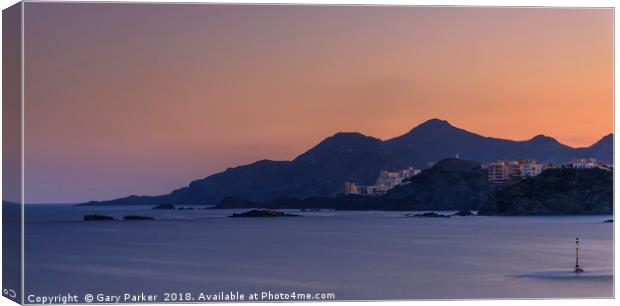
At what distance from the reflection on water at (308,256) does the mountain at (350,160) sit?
0.92 ft

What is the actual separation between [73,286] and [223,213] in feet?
6.10

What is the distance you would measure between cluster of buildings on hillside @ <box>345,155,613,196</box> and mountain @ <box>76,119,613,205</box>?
0.25 feet

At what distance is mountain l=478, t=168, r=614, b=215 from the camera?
17.7m

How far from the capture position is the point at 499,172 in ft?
58.7

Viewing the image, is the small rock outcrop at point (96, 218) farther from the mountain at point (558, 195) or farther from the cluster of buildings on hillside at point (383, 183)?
the mountain at point (558, 195)

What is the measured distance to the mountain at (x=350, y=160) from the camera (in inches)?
675

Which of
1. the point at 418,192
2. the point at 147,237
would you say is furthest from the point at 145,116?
the point at 418,192

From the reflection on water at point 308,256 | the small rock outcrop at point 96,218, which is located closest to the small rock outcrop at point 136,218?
the reflection on water at point 308,256

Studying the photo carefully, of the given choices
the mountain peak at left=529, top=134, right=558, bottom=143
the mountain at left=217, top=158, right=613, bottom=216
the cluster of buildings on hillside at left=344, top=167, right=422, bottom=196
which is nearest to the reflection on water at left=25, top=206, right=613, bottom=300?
the mountain at left=217, top=158, right=613, bottom=216

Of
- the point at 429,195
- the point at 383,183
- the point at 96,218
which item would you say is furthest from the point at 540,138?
the point at 96,218

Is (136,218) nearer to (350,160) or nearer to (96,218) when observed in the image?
(96,218)

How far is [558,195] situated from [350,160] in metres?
3.13

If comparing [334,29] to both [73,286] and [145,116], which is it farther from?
[73,286]

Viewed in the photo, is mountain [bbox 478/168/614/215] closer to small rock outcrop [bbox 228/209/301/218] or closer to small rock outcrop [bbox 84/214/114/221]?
small rock outcrop [bbox 228/209/301/218]
